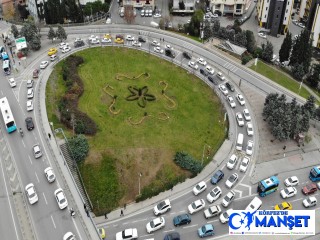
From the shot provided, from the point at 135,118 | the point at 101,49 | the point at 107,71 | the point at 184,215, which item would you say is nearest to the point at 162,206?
the point at 184,215

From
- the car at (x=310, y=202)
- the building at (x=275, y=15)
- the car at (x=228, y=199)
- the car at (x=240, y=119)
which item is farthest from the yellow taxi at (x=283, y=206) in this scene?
the building at (x=275, y=15)

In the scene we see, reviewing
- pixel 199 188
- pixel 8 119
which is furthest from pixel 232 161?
pixel 8 119

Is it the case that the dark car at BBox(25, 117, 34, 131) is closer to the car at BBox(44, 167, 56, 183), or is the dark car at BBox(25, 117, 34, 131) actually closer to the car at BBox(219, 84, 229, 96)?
the car at BBox(44, 167, 56, 183)

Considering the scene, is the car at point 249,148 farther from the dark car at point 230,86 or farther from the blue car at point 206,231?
the blue car at point 206,231

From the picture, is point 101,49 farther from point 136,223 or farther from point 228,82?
point 136,223

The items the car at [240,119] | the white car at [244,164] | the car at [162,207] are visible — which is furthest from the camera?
the car at [240,119]

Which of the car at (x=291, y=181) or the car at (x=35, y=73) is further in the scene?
the car at (x=35, y=73)

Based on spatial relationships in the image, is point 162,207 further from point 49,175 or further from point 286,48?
point 286,48

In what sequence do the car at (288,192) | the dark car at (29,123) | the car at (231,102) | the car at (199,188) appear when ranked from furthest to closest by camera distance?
the car at (231,102) < the dark car at (29,123) < the car at (199,188) < the car at (288,192)

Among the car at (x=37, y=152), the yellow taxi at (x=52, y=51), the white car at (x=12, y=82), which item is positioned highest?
the yellow taxi at (x=52, y=51)
